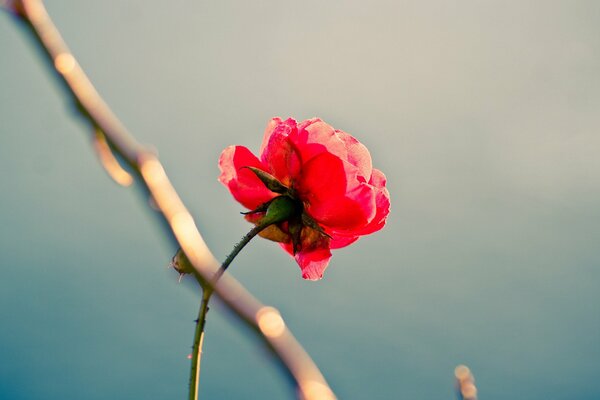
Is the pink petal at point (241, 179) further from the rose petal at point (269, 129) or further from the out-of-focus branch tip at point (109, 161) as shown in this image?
the out-of-focus branch tip at point (109, 161)

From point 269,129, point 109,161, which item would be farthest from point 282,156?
point 109,161

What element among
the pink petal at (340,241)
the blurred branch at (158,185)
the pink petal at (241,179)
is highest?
the blurred branch at (158,185)

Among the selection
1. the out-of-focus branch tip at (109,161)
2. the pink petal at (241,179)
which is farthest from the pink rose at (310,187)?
the out-of-focus branch tip at (109,161)

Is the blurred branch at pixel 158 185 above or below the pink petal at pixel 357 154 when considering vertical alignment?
above

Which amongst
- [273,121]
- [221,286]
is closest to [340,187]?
[273,121]

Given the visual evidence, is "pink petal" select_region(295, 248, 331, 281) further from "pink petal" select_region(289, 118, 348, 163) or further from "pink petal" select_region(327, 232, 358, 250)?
"pink petal" select_region(289, 118, 348, 163)

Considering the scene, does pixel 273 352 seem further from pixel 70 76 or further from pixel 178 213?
pixel 70 76

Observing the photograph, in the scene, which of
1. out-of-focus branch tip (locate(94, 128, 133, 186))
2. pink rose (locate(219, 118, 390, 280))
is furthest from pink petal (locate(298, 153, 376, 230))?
out-of-focus branch tip (locate(94, 128, 133, 186))
